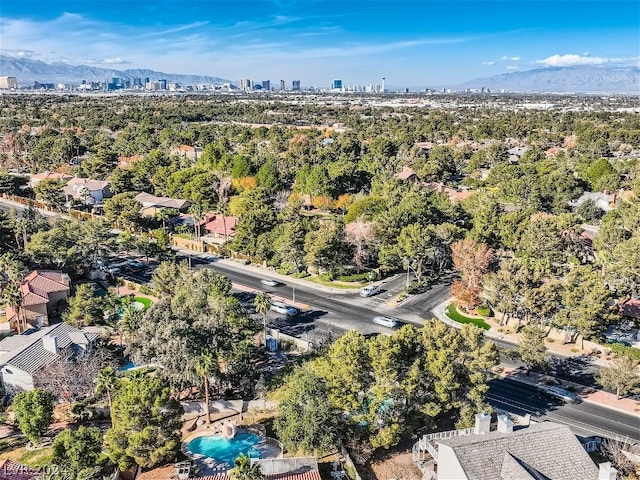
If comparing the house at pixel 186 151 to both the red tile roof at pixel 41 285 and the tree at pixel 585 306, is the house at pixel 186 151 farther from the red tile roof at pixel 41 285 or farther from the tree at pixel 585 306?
the tree at pixel 585 306

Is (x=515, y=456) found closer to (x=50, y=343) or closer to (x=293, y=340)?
(x=293, y=340)

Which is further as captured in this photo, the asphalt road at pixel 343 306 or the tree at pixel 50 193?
the tree at pixel 50 193

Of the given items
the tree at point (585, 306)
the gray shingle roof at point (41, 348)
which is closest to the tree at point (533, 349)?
the tree at point (585, 306)

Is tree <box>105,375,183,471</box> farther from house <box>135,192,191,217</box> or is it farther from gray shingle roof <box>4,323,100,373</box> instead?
house <box>135,192,191,217</box>

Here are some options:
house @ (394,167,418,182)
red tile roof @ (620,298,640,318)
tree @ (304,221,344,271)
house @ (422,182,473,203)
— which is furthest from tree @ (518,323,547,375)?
house @ (394,167,418,182)

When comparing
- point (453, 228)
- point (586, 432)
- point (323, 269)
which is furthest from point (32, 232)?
point (586, 432)

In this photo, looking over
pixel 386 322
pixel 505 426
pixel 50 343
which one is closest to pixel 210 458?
pixel 50 343
